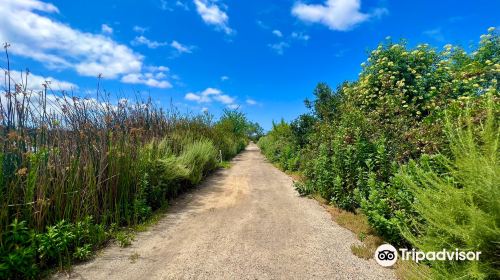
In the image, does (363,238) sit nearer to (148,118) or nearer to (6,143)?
(6,143)

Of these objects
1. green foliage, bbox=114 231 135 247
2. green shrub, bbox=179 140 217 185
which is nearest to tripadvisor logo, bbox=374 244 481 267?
green foliage, bbox=114 231 135 247

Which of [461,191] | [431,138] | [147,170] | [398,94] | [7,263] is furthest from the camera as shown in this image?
[398,94]

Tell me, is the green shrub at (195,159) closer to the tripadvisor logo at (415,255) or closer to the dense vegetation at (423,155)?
the dense vegetation at (423,155)

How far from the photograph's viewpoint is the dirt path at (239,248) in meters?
3.46

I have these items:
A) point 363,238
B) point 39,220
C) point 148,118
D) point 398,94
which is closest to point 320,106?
point 398,94

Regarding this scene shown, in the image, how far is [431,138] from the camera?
4.39 m

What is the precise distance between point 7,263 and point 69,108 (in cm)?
292

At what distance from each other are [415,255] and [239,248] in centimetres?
240

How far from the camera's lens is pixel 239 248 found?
419 centimetres

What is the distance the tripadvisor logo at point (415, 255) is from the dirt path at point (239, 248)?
0.61ft

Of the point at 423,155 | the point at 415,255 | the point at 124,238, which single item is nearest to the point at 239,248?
the point at 124,238

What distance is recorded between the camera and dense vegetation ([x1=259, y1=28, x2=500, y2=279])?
7.25ft

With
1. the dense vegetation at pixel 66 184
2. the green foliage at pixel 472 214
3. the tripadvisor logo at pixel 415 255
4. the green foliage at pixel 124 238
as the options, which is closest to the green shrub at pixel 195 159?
the dense vegetation at pixel 66 184

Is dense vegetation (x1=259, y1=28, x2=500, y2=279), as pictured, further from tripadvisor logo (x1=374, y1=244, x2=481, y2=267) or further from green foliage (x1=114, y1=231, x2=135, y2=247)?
green foliage (x1=114, y1=231, x2=135, y2=247)
